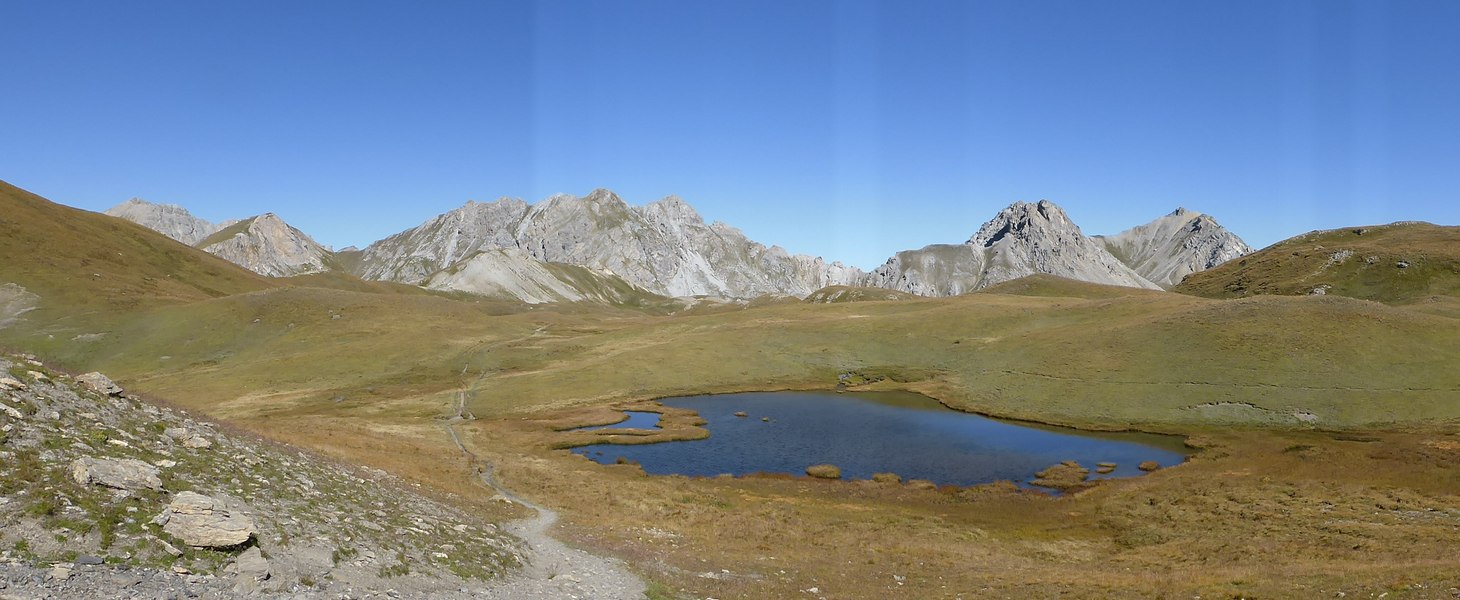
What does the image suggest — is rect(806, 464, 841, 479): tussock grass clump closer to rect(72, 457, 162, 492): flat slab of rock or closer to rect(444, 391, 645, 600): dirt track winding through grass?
rect(444, 391, 645, 600): dirt track winding through grass

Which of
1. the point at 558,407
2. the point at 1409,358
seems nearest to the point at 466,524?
the point at 558,407

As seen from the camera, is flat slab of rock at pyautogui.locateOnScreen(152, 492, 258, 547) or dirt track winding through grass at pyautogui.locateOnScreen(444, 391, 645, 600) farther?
dirt track winding through grass at pyautogui.locateOnScreen(444, 391, 645, 600)

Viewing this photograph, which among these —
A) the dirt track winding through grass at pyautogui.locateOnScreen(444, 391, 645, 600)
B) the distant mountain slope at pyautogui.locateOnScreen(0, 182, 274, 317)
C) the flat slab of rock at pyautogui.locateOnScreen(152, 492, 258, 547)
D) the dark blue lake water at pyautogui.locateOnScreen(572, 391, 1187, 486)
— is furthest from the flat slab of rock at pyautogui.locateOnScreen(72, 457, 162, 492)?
the distant mountain slope at pyautogui.locateOnScreen(0, 182, 274, 317)

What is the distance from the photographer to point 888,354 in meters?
132

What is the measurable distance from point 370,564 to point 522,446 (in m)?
55.2

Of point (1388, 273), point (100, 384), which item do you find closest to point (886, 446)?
point (100, 384)

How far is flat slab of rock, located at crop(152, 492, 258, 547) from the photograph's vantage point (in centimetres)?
1741

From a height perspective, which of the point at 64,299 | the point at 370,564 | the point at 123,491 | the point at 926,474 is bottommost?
the point at 926,474

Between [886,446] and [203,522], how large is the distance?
68706 millimetres

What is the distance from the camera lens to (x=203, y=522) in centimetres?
1794

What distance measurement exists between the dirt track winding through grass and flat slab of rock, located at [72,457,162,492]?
1043 cm

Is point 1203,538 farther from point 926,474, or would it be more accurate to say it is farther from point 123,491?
point 123,491

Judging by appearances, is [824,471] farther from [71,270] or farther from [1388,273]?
[1388,273]

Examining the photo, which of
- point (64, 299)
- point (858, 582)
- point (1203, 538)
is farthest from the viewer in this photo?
point (64, 299)
